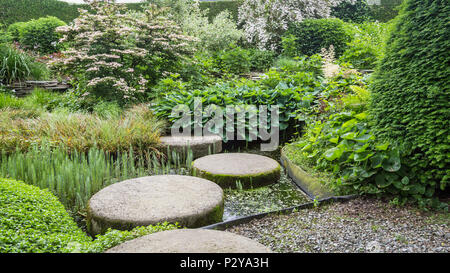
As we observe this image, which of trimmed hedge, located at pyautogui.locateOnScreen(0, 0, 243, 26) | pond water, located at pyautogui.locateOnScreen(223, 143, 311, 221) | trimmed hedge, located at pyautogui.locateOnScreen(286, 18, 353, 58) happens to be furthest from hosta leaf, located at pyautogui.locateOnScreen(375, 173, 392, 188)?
trimmed hedge, located at pyautogui.locateOnScreen(0, 0, 243, 26)

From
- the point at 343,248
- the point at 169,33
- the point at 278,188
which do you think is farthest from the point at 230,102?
the point at 343,248

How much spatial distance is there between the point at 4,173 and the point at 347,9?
13.7m

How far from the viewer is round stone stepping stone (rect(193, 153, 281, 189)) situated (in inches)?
147

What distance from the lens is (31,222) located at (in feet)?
6.64

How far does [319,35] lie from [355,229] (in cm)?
871

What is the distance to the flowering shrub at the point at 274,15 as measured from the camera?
35.6 ft

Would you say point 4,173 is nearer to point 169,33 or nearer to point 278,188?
point 278,188

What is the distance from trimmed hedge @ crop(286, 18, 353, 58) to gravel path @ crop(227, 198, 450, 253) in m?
7.76

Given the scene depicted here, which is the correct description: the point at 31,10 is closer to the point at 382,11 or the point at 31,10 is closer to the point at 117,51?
the point at 117,51

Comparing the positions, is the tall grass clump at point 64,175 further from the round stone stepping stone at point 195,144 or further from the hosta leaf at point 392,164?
the hosta leaf at point 392,164

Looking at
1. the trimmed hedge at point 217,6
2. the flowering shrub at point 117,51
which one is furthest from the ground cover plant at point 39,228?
the trimmed hedge at point 217,6

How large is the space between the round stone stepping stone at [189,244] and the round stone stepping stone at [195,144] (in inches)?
99.8

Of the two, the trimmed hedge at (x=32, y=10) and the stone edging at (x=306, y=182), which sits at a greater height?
the trimmed hedge at (x=32, y=10)

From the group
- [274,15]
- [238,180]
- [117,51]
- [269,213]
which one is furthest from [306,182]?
[274,15]
